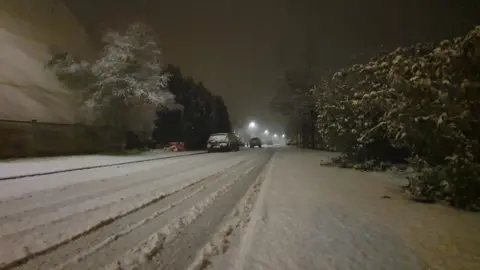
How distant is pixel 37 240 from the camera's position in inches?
202

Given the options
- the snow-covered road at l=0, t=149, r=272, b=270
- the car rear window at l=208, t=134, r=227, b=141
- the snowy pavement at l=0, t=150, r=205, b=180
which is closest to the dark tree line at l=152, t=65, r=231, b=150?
the car rear window at l=208, t=134, r=227, b=141

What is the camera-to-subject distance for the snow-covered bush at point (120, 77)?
88.9 feet

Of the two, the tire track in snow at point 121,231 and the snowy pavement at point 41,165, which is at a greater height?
the snowy pavement at point 41,165

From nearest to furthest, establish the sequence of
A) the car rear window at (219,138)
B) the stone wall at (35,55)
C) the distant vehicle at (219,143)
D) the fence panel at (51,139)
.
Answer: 1. the fence panel at (51,139)
2. the stone wall at (35,55)
3. the distant vehicle at (219,143)
4. the car rear window at (219,138)

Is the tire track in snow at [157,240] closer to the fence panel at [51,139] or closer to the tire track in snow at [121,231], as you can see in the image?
the tire track in snow at [121,231]

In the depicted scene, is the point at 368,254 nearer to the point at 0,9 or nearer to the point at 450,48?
the point at 450,48

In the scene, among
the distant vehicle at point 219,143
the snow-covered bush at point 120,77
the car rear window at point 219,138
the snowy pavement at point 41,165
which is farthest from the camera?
the car rear window at point 219,138

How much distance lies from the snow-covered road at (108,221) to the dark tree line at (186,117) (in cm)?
2944

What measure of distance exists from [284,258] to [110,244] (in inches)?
89.1

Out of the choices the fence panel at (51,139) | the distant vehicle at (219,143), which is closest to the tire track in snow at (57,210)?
the fence panel at (51,139)

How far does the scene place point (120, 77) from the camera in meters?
27.2

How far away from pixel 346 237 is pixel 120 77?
24614 millimetres

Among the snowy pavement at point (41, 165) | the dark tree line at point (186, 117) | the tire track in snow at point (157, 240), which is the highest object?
the dark tree line at point (186, 117)

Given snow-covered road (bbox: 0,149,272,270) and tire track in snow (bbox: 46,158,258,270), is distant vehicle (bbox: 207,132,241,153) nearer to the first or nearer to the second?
snow-covered road (bbox: 0,149,272,270)
